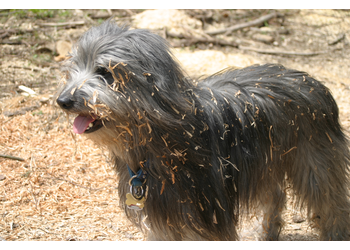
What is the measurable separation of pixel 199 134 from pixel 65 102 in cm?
104

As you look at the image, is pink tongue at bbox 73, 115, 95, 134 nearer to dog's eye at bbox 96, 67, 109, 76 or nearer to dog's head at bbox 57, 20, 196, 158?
dog's head at bbox 57, 20, 196, 158

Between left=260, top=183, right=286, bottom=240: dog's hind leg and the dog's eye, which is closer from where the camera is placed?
the dog's eye

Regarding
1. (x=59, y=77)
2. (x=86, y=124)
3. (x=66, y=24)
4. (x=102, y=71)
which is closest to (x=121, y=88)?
(x=102, y=71)

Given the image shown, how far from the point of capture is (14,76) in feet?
20.1

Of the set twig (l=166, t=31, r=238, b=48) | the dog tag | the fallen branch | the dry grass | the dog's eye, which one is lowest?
the dry grass

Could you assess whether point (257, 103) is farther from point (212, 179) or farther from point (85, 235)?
point (85, 235)

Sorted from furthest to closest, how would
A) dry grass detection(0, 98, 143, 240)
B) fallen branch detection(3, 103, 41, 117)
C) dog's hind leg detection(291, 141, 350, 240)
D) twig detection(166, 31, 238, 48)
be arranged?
twig detection(166, 31, 238, 48)
fallen branch detection(3, 103, 41, 117)
dry grass detection(0, 98, 143, 240)
dog's hind leg detection(291, 141, 350, 240)

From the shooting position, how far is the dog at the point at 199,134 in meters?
2.41

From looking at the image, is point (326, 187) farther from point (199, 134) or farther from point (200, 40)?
point (200, 40)

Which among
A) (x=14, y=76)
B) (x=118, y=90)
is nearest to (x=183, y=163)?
(x=118, y=90)

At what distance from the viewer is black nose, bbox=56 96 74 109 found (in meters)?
2.30

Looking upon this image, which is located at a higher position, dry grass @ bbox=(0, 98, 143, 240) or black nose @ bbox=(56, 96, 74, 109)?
black nose @ bbox=(56, 96, 74, 109)

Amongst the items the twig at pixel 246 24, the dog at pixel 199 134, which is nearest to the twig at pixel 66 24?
the twig at pixel 246 24

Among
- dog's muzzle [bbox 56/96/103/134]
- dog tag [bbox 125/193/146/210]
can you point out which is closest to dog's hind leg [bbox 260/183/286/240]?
dog tag [bbox 125/193/146/210]
